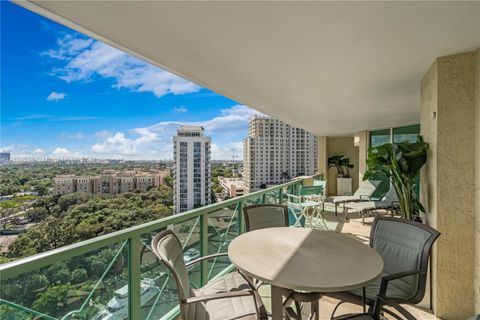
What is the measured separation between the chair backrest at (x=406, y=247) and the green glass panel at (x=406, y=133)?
18.9 ft

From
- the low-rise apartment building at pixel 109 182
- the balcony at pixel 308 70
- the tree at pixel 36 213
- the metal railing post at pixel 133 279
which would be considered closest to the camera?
the balcony at pixel 308 70

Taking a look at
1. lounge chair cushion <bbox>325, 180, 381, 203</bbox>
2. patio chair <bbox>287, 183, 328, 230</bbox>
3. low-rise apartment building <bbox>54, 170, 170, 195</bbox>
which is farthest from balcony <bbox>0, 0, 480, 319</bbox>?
lounge chair cushion <bbox>325, 180, 381, 203</bbox>

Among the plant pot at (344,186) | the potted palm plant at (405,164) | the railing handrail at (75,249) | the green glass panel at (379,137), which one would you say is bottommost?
the plant pot at (344,186)

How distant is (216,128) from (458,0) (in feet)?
97.8

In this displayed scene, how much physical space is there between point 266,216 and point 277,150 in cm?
1527

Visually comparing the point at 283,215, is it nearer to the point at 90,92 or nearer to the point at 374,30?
the point at 374,30

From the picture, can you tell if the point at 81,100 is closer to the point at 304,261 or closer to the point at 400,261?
the point at 304,261

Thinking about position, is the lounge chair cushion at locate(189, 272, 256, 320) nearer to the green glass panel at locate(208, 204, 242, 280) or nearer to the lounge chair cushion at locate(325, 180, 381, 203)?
the green glass panel at locate(208, 204, 242, 280)

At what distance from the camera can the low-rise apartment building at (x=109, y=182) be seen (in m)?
4.30

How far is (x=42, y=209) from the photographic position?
3568mm

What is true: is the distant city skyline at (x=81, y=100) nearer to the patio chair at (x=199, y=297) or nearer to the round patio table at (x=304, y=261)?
the round patio table at (x=304, y=261)

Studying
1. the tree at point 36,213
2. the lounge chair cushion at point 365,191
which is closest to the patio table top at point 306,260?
the tree at point 36,213

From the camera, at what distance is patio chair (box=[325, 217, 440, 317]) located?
1.64 metres

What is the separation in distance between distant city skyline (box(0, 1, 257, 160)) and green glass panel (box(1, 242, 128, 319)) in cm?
331
